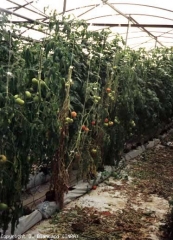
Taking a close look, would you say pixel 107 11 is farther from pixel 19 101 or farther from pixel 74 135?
pixel 19 101

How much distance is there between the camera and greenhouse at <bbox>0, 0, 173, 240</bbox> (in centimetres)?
190

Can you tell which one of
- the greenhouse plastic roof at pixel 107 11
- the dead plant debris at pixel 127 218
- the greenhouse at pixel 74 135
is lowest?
the dead plant debris at pixel 127 218

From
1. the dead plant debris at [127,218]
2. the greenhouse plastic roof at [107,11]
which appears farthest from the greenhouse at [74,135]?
the greenhouse plastic roof at [107,11]

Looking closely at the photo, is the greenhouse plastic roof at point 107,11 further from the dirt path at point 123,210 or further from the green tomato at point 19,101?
the green tomato at point 19,101

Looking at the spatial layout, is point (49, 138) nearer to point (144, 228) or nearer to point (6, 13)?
point (6, 13)

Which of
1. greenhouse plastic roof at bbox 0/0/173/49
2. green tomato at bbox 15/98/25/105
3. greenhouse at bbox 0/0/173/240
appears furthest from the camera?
greenhouse plastic roof at bbox 0/0/173/49

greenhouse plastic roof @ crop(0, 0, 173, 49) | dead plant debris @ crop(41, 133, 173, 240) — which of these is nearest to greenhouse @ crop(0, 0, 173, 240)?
dead plant debris @ crop(41, 133, 173, 240)

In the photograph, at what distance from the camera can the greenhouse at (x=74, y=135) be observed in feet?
6.23

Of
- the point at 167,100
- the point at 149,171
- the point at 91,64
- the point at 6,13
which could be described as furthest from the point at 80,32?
the point at 167,100

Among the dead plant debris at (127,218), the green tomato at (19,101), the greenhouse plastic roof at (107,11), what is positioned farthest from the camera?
the greenhouse plastic roof at (107,11)

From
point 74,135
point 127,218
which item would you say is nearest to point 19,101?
point 74,135

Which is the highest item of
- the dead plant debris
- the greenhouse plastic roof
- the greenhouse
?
the greenhouse plastic roof

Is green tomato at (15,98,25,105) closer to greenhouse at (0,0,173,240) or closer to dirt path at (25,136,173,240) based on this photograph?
greenhouse at (0,0,173,240)

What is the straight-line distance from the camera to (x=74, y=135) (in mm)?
2879
